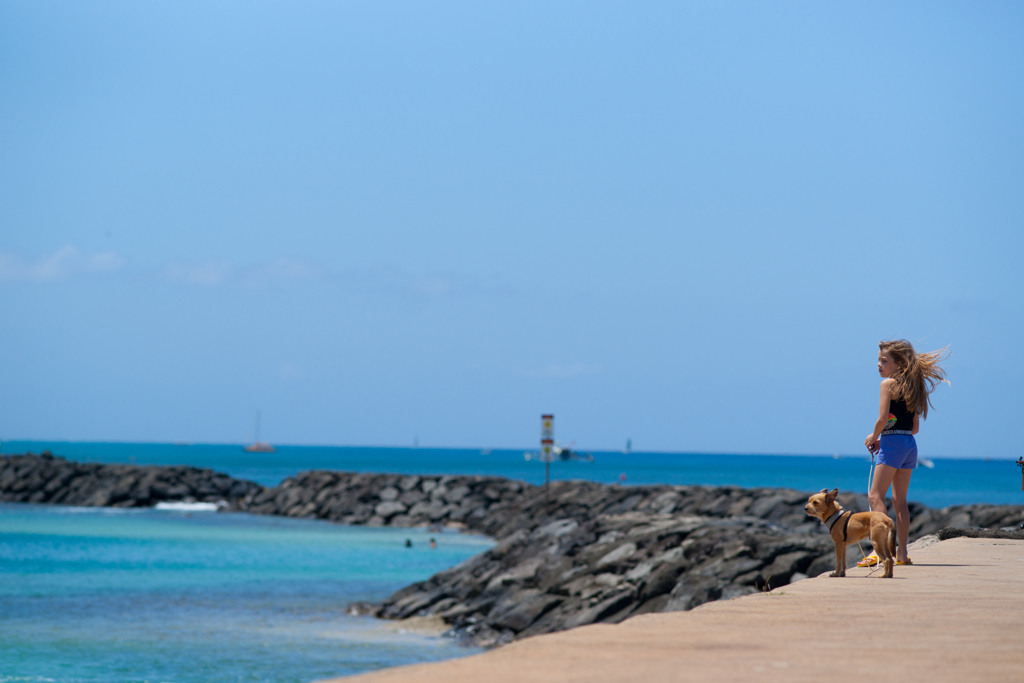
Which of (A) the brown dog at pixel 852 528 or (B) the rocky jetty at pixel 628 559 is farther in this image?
(B) the rocky jetty at pixel 628 559

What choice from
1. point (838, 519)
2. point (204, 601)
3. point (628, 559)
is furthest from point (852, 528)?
point (204, 601)

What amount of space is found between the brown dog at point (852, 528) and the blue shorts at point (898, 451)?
0.54 meters

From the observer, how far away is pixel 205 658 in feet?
45.1

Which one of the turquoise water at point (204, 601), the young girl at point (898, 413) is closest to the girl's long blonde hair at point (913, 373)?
the young girl at point (898, 413)

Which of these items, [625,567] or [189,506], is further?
[189,506]

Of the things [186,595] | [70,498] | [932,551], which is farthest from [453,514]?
[932,551]

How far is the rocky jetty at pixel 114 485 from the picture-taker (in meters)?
46.7

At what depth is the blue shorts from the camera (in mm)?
7574

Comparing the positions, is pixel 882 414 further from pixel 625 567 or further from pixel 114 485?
pixel 114 485

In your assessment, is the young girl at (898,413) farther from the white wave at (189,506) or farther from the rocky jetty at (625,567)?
the white wave at (189,506)

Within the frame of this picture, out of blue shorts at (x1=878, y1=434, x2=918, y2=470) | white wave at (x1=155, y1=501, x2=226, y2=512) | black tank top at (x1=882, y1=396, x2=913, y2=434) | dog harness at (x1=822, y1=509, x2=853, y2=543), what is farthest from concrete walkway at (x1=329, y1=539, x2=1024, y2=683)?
white wave at (x1=155, y1=501, x2=226, y2=512)

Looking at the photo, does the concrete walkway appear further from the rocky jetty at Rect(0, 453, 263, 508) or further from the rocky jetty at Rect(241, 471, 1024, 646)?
the rocky jetty at Rect(0, 453, 263, 508)

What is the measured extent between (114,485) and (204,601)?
31660 millimetres

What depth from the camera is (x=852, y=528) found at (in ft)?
23.5
